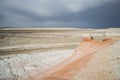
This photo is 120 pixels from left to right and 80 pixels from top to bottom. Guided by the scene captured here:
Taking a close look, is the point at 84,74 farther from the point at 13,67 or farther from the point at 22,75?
the point at 13,67

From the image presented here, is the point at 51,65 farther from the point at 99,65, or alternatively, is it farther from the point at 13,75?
the point at 99,65

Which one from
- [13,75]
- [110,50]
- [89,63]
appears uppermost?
[110,50]

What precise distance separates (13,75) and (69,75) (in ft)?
9.22

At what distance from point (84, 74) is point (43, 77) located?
190cm

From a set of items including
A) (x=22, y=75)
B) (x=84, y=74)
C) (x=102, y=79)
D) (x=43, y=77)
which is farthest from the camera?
(x=22, y=75)

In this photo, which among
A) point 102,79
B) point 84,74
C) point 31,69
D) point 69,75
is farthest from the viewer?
point 31,69

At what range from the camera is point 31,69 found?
793 centimetres

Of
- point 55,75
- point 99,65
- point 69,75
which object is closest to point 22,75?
point 55,75

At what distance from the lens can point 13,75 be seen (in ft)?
24.5

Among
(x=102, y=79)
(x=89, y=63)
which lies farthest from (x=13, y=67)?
(x=102, y=79)

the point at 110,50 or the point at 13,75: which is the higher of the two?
the point at 110,50

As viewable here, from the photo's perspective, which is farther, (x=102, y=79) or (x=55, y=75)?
(x=55, y=75)

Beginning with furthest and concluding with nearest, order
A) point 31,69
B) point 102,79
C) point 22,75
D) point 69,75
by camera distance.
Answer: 1. point 31,69
2. point 22,75
3. point 69,75
4. point 102,79

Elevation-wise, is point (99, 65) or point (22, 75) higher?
point (99, 65)
